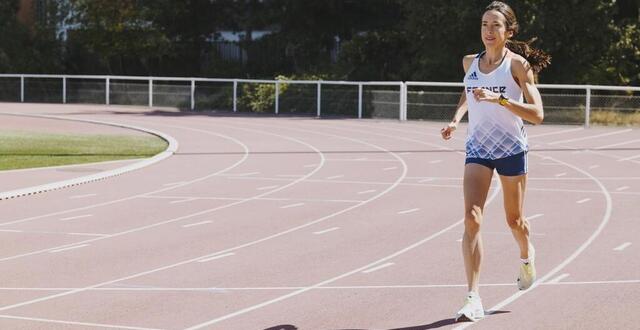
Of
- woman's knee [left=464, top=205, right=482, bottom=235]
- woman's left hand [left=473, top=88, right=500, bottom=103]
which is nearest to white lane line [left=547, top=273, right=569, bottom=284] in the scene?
woman's knee [left=464, top=205, right=482, bottom=235]

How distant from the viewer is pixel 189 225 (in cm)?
1442

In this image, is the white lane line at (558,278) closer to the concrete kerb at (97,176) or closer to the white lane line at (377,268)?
the white lane line at (377,268)

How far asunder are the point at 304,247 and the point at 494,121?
437cm

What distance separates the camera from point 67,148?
86.0ft

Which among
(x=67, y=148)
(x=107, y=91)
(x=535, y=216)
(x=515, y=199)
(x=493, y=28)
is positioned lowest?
(x=67, y=148)

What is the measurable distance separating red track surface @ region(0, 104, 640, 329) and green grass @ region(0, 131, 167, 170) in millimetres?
1126

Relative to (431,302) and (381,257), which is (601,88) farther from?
(431,302)

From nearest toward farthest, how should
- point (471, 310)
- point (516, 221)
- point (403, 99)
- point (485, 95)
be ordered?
point (485, 95), point (471, 310), point (516, 221), point (403, 99)

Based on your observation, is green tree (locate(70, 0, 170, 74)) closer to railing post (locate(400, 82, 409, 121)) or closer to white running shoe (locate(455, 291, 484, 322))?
railing post (locate(400, 82, 409, 121))

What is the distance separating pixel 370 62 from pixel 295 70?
683 cm

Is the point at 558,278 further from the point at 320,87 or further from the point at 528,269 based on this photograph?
the point at 320,87

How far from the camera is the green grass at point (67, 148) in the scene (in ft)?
74.9

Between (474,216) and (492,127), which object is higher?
(492,127)

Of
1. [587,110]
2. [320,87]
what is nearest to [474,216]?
[587,110]
